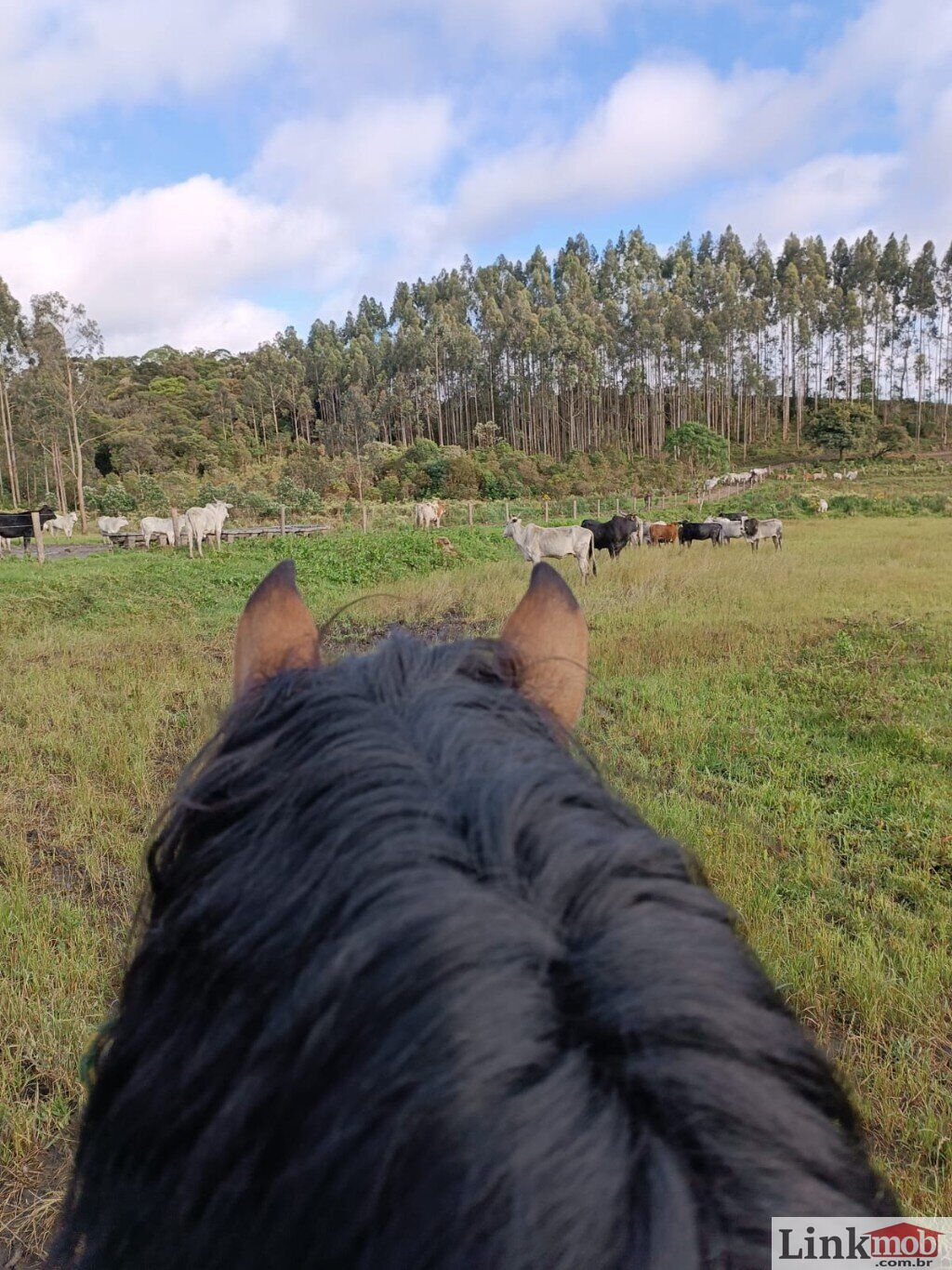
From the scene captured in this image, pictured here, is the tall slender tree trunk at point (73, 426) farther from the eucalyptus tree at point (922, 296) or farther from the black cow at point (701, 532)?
the eucalyptus tree at point (922, 296)

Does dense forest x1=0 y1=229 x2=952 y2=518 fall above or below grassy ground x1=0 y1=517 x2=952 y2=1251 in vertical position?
above

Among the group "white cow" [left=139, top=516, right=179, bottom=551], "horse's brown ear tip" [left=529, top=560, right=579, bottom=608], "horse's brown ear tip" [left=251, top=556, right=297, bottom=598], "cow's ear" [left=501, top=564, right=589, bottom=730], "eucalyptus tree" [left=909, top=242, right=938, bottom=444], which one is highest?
"eucalyptus tree" [left=909, top=242, right=938, bottom=444]

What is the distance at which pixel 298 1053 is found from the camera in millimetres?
545

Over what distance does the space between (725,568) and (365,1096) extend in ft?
50.3

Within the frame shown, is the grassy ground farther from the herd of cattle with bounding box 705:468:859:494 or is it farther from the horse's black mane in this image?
the herd of cattle with bounding box 705:468:859:494

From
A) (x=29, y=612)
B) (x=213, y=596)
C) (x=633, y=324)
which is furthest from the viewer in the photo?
(x=633, y=324)

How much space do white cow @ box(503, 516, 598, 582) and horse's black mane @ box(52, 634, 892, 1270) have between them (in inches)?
550

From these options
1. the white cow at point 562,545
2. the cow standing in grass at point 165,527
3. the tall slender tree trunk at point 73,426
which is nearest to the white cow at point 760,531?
the white cow at point 562,545

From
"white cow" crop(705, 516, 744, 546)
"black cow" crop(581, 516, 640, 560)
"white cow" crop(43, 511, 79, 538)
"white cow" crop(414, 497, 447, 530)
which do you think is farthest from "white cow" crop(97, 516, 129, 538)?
"white cow" crop(705, 516, 744, 546)

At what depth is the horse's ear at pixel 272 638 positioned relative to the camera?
1059 millimetres

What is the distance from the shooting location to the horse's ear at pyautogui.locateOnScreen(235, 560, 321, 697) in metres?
1.06

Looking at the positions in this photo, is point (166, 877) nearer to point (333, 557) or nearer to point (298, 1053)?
point (298, 1053)

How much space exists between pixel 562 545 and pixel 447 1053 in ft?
49.9

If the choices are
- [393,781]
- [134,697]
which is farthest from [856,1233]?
[134,697]
